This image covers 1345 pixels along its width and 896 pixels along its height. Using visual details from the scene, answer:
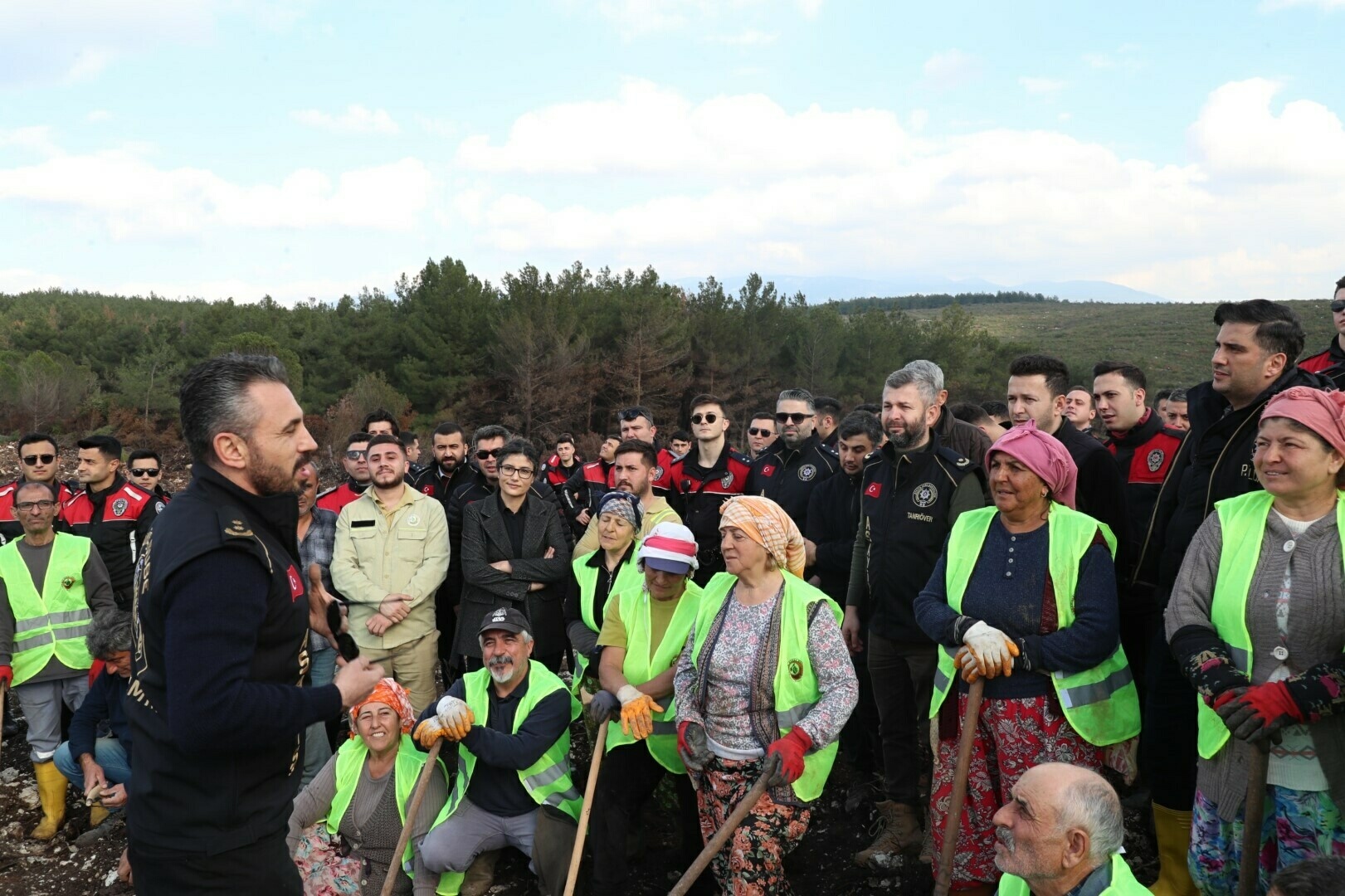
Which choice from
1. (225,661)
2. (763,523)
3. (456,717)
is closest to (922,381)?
(763,523)

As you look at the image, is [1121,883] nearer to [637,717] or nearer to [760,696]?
[760,696]

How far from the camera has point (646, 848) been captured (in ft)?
16.2

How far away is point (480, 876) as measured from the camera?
4660 mm

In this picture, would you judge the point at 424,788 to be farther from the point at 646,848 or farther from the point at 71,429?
the point at 71,429

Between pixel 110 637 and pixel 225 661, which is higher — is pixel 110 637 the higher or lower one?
the lower one

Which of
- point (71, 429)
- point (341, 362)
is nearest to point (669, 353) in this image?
point (341, 362)

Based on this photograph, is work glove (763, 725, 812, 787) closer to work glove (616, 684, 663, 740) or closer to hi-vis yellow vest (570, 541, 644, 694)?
work glove (616, 684, 663, 740)

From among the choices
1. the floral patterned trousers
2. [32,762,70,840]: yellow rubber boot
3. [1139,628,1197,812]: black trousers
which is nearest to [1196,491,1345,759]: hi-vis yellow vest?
[1139,628,1197,812]: black trousers

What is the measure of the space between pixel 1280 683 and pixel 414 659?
15.3ft

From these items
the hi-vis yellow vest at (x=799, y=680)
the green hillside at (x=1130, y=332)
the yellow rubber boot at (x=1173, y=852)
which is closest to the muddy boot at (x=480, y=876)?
the hi-vis yellow vest at (x=799, y=680)

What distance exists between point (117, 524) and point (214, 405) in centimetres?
537

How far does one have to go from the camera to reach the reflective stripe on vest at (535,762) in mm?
4578

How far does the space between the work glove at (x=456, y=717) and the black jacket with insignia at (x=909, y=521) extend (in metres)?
2.08

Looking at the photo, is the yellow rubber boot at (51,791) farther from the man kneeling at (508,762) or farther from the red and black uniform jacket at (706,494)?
the red and black uniform jacket at (706,494)
